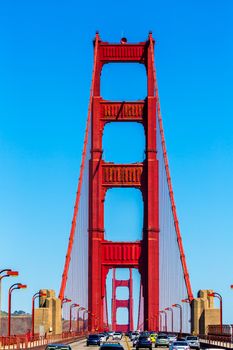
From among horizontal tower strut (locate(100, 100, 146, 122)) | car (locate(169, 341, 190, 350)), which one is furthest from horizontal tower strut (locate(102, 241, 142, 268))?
car (locate(169, 341, 190, 350))

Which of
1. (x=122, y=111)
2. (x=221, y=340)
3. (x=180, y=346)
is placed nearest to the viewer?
(x=180, y=346)

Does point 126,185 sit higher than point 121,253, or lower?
higher

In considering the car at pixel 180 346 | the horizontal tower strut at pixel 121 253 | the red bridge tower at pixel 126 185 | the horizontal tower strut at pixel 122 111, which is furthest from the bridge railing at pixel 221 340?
the horizontal tower strut at pixel 122 111

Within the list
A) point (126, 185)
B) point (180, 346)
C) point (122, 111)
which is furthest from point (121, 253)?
point (180, 346)

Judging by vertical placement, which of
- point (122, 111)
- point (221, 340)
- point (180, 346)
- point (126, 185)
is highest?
point (122, 111)

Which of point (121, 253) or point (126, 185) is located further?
point (126, 185)

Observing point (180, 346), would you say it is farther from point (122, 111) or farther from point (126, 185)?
point (122, 111)

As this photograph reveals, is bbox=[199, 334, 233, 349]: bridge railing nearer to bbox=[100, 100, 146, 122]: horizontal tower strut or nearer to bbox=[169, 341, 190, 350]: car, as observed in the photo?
bbox=[169, 341, 190, 350]: car

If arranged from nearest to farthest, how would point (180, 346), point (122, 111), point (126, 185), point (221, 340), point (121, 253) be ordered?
point (180, 346)
point (221, 340)
point (121, 253)
point (126, 185)
point (122, 111)

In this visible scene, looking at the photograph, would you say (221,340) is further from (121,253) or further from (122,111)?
(122,111)

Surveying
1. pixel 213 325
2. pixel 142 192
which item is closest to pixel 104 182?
pixel 142 192

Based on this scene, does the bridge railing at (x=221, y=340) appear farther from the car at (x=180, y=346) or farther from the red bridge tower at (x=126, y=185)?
the red bridge tower at (x=126, y=185)

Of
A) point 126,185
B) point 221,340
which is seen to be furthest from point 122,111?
point 221,340
